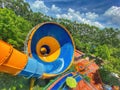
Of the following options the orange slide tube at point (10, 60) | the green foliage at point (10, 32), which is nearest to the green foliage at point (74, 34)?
the green foliage at point (10, 32)

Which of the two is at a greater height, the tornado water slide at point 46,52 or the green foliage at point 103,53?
the tornado water slide at point 46,52

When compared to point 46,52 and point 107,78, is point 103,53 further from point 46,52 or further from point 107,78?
point 46,52

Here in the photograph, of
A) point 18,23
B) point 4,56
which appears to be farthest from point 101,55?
point 4,56

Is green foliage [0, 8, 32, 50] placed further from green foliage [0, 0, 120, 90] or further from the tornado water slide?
the tornado water slide

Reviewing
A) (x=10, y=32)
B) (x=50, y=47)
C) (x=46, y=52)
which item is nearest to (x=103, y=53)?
(x=50, y=47)

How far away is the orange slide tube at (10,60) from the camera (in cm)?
1388

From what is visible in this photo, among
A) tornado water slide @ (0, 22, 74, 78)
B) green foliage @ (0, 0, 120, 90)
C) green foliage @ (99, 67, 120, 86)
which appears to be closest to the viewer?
tornado water slide @ (0, 22, 74, 78)

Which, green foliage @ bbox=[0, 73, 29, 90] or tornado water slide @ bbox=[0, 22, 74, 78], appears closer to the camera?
tornado water slide @ bbox=[0, 22, 74, 78]

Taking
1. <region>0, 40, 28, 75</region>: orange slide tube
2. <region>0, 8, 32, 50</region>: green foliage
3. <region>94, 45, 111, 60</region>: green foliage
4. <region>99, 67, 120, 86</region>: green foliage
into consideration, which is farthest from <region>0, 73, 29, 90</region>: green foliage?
<region>94, 45, 111, 60</region>: green foliage

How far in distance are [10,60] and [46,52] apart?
Answer: 7.05m

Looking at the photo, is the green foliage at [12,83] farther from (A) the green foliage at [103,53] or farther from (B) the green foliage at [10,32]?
(A) the green foliage at [103,53]

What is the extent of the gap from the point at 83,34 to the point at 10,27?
46023 mm

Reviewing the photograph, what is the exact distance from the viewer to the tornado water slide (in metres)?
17.7

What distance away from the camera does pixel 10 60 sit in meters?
14.5
